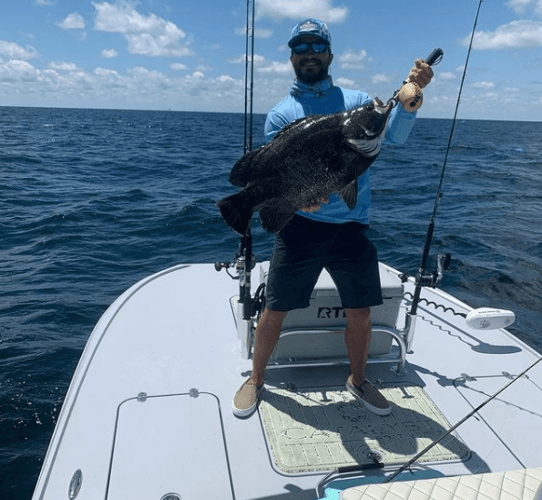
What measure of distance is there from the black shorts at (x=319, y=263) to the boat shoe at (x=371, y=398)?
63 cm

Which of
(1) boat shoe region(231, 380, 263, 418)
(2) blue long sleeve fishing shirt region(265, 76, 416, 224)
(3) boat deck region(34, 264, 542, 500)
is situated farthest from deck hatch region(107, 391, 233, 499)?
(2) blue long sleeve fishing shirt region(265, 76, 416, 224)

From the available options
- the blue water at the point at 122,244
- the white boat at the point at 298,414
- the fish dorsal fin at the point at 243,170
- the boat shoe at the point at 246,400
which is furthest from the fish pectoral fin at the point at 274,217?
the blue water at the point at 122,244

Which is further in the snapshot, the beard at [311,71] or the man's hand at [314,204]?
the beard at [311,71]

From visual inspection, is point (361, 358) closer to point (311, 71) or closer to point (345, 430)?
point (345, 430)

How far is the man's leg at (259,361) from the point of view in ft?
10.1

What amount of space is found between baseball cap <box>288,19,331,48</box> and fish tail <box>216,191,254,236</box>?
100 cm

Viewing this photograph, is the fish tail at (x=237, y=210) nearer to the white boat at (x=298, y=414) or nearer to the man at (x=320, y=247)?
the man at (x=320, y=247)

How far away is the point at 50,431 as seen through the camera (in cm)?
455

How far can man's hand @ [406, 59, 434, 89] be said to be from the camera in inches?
92.9

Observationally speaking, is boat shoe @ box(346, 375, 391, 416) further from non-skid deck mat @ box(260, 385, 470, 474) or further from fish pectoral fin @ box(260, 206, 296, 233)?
fish pectoral fin @ box(260, 206, 296, 233)

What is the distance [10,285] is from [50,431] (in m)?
4.01

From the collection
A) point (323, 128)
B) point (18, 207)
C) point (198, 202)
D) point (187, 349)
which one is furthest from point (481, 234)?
point (18, 207)

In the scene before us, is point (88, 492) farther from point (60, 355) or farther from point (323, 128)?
point (60, 355)

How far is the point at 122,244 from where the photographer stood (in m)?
10.3
